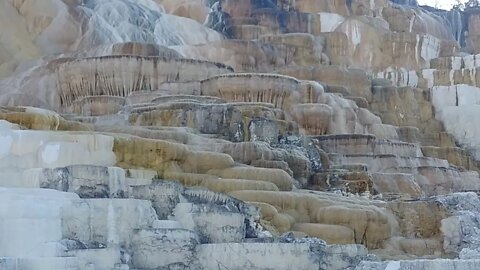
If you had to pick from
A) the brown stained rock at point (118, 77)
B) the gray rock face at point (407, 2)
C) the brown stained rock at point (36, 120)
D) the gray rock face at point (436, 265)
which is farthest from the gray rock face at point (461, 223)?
the gray rock face at point (407, 2)

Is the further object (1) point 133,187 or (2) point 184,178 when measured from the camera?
(2) point 184,178

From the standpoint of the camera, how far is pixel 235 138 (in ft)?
58.6

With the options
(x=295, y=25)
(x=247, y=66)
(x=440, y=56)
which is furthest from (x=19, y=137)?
(x=440, y=56)

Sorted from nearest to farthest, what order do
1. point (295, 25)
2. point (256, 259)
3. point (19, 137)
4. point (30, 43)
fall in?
1. point (256, 259)
2. point (19, 137)
3. point (30, 43)
4. point (295, 25)

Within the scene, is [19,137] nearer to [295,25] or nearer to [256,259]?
[256,259]


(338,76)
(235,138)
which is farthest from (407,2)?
(235,138)

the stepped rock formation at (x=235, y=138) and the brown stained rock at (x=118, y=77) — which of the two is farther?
the brown stained rock at (x=118, y=77)

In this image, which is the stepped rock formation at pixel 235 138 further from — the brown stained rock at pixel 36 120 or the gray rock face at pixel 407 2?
the gray rock face at pixel 407 2

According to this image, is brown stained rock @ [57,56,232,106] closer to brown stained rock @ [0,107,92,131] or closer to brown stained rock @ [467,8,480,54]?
brown stained rock @ [0,107,92,131]

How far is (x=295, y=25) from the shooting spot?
3544 cm

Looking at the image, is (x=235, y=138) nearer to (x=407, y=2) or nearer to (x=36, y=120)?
(x=36, y=120)

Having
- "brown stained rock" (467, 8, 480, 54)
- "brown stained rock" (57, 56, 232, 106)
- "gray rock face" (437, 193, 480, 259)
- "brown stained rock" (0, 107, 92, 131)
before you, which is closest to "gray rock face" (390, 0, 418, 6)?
"brown stained rock" (467, 8, 480, 54)

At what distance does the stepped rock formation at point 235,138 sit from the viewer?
10516 mm

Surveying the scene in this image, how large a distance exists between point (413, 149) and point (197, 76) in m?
6.21
